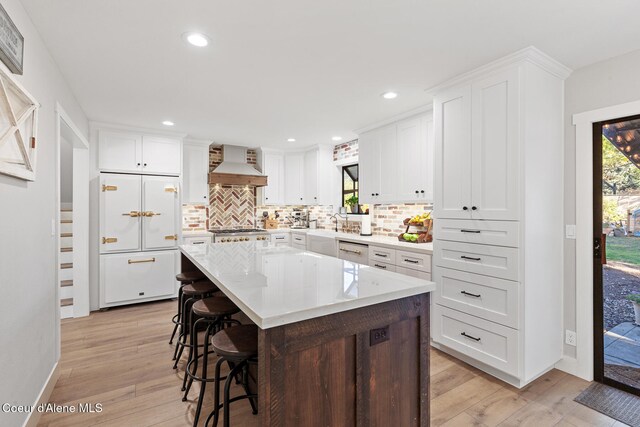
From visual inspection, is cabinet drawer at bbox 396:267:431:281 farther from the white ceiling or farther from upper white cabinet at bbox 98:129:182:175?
upper white cabinet at bbox 98:129:182:175

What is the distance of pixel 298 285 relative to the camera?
5.09 ft

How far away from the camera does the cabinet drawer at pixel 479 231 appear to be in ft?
7.61

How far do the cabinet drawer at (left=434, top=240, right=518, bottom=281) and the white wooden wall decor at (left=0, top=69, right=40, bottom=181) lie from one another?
2.93 meters

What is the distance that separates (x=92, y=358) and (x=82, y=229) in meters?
1.80

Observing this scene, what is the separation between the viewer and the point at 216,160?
555 centimetres

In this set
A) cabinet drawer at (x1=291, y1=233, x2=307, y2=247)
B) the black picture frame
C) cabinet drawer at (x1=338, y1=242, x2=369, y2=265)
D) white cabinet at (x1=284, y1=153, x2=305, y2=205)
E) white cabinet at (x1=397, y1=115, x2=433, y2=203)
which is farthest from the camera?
white cabinet at (x1=284, y1=153, x2=305, y2=205)

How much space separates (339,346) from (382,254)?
90.7 inches

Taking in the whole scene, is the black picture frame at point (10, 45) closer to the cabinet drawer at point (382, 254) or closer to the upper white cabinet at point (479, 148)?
the upper white cabinet at point (479, 148)

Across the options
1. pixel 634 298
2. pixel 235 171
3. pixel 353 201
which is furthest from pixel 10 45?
pixel 634 298

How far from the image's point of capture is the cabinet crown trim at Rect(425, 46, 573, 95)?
222 centimetres

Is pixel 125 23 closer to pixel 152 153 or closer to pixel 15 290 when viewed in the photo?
pixel 15 290

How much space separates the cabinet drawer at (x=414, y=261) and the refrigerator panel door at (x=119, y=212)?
3.40 m

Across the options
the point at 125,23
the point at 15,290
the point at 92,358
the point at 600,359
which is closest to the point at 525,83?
the point at 600,359

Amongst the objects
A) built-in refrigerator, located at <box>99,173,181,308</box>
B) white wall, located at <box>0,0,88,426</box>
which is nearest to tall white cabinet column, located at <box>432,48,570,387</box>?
white wall, located at <box>0,0,88,426</box>
